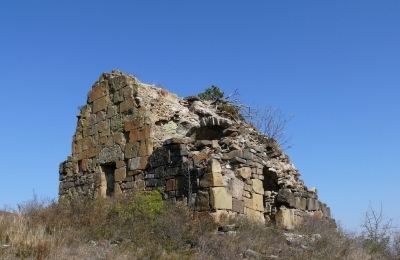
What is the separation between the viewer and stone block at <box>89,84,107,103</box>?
43.2 ft

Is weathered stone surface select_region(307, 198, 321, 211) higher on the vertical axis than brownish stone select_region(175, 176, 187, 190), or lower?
lower

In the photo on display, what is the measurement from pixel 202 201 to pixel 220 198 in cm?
37

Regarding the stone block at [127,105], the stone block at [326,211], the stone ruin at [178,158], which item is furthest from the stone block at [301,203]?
the stone block at [127,105]

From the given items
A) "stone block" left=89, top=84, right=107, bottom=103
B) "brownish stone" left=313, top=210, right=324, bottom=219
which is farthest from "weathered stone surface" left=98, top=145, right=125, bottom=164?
"brownish stone" left=313, top=210, right=324, bottom=219

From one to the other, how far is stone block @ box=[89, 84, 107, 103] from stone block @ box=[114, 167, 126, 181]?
2196 mm

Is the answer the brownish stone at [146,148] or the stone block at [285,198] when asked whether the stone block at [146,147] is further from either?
the stone block at [285,198]

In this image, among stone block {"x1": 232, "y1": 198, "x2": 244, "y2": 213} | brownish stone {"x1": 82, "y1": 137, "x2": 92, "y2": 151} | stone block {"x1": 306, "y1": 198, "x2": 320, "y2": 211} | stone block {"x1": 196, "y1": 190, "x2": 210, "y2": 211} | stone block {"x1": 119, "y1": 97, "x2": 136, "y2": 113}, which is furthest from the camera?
brownish stone {"x1": 82, "y1": 137, "x2": 92, "y2": 151}

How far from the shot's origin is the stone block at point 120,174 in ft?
39.3

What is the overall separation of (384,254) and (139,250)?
5387 mm

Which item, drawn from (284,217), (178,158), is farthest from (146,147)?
(284,217)

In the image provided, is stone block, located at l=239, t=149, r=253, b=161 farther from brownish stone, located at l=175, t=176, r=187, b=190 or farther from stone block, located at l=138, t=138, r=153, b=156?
stone block, located at l=138, t=138, r=153, b=156

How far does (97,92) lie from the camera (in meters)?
13.4

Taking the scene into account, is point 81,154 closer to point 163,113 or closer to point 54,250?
point 163,113

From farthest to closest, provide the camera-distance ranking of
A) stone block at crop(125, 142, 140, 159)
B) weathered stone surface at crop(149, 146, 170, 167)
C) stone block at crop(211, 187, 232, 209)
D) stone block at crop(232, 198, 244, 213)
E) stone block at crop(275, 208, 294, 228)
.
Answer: stone block at crop(125, 142, 140, 159), stone block at crop(275, 208, 294, 228), weathered stone surface at crop(149, 146, 170, 167), stone block at crop(232, 198, 244, 213), stone block at crop(211, 187, 232, 209)
